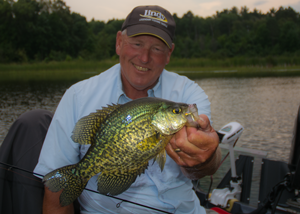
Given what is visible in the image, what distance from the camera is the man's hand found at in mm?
1680

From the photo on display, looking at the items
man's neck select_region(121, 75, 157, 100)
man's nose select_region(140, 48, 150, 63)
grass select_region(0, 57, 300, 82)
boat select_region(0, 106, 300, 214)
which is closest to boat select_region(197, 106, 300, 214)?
boat select_region(0, 106, 300, 214)

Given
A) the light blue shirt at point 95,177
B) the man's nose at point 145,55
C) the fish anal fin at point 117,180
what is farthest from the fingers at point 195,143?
the man's nose at point 145,55

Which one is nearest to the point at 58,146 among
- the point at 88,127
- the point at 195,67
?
the point at 88,127

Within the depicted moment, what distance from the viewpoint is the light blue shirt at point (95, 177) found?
201 cm

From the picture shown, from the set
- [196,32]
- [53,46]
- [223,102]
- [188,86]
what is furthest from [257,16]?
[188,86]

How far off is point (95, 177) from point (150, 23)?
4.68 feet

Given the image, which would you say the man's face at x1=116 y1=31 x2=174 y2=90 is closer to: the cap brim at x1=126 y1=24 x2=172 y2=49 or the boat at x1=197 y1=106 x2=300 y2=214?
the cap brim at x1=126 y1=24 x2=172 y2=49

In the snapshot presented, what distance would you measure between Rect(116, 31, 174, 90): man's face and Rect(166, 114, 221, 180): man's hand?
0.82 m

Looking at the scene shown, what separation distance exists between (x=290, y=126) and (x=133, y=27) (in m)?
9.34

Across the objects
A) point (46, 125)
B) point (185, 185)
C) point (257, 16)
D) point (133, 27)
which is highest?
point (257, 16)

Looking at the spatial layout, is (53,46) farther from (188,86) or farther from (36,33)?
(188,86)

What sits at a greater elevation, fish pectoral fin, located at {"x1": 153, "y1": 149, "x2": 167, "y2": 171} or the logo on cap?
the logo on cap

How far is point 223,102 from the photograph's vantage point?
14.2 meters

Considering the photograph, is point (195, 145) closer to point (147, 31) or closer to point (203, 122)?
point (203, 122)
